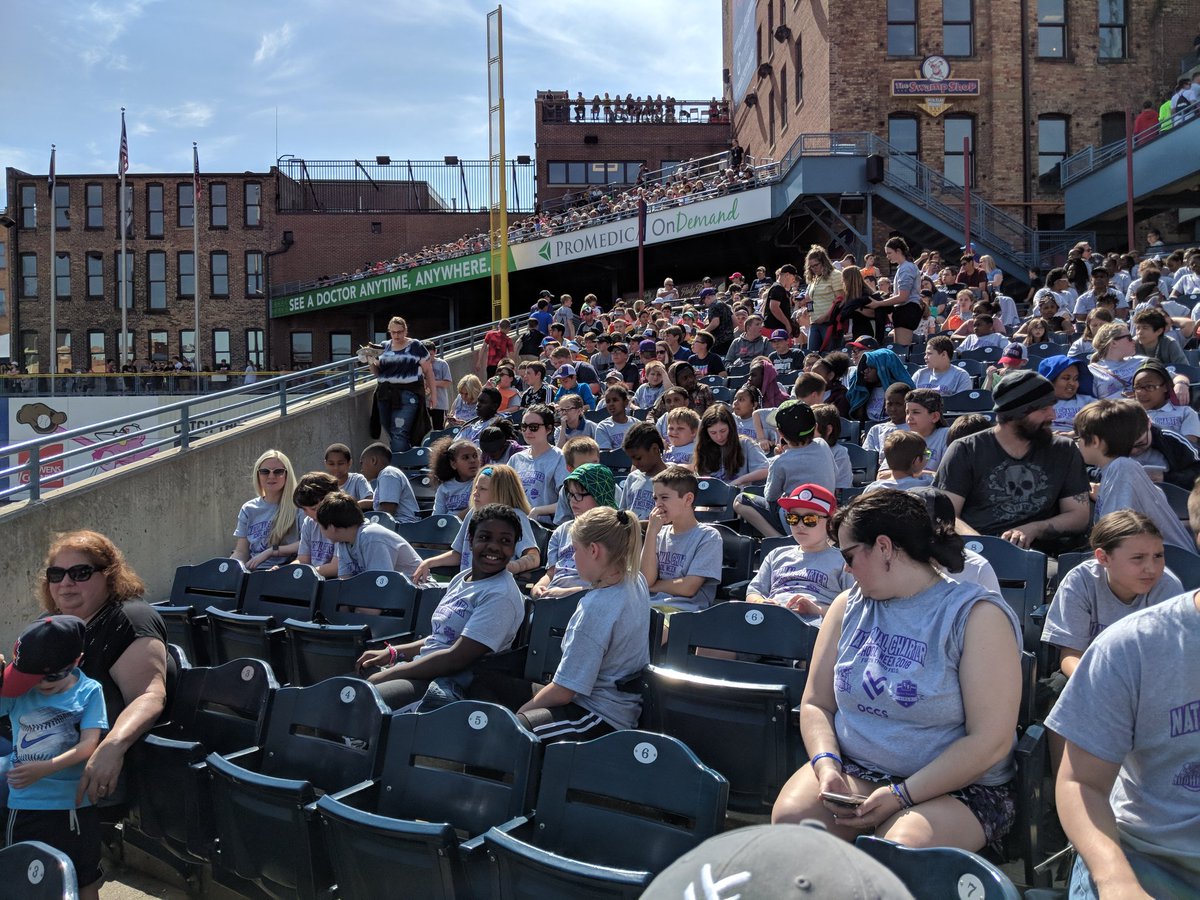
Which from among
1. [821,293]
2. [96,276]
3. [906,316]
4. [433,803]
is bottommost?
[433,803]

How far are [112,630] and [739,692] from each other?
2501 mm

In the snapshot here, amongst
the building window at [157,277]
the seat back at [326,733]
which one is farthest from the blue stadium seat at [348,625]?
the building window at [157,277]

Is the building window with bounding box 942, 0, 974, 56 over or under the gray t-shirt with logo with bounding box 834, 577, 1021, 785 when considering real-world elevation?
over

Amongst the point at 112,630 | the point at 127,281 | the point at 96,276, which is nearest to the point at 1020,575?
the point at 112,630

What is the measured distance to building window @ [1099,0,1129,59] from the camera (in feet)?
84.5

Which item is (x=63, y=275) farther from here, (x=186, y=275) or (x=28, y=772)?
(x=28, y=772)

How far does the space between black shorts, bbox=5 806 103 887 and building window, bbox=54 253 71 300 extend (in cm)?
4528

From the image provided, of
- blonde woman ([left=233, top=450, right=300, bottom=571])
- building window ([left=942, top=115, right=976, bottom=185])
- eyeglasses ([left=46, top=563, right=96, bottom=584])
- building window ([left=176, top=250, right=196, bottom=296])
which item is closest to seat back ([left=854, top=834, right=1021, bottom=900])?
eyeglasses ([left=46, top=563, right=96, bottom=584])

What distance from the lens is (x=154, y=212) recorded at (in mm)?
43656

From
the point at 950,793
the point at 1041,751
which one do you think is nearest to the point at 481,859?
the point at 950,793

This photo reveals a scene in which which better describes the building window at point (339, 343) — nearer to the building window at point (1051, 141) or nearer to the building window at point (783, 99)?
the building window at point (783, 99)

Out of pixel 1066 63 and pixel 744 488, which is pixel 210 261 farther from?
pixel 744 488

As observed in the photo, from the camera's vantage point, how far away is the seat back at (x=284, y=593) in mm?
6172

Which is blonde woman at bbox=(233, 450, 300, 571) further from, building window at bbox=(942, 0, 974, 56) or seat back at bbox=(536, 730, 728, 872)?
building window at bbox=(942, 0, 974, 56)
